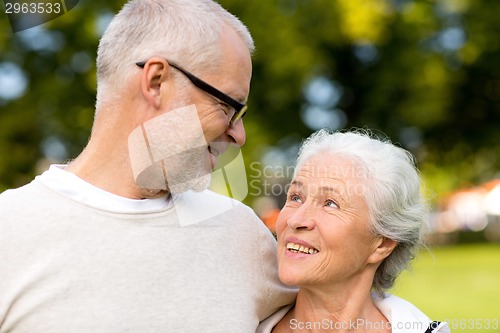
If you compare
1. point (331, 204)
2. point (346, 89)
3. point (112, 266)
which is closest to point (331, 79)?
point (346, 89)

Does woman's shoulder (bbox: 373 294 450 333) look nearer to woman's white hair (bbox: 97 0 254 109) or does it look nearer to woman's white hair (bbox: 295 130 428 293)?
woman's white hair (bbox: 295 130 428 293)

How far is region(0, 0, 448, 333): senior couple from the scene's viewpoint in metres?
2.44

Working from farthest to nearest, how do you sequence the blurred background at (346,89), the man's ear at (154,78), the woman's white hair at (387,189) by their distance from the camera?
the blurred background at (346,89), the woman's white hair at (387,189), the man's ear at (154,78)

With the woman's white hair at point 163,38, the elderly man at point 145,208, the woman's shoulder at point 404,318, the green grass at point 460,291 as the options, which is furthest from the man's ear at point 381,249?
the green grass at point 460,291

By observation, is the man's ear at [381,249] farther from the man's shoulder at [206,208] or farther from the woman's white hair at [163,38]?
the woman's white hair at [163,38]

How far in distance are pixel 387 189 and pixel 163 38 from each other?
1.08 metres

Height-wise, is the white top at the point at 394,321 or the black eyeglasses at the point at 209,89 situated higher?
the black eyeglasses at the point at 209,89

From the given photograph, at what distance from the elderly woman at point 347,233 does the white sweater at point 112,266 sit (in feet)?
0.82

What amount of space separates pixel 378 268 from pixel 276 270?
1.61ft

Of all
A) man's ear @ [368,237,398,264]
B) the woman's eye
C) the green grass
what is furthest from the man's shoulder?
the green grass

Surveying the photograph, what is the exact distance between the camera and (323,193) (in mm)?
2924

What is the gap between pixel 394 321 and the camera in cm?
293

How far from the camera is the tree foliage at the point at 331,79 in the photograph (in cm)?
1419

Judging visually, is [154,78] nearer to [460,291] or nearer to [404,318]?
[404,318]
